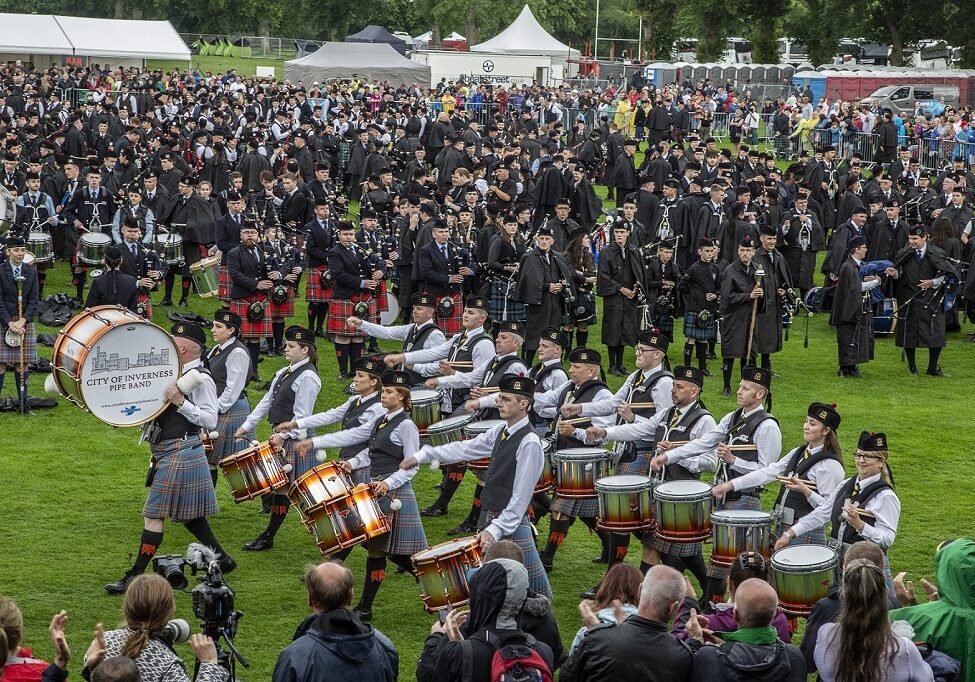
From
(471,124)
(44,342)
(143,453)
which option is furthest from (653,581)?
(471,124)

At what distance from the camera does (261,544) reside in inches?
398

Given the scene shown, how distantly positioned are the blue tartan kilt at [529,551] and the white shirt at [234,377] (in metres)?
2.93

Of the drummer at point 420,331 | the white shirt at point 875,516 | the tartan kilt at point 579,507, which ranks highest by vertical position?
the drummer at point 420,331

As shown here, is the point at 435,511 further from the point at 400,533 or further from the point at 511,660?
the point at 511,660

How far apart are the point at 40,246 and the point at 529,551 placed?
38.5ft

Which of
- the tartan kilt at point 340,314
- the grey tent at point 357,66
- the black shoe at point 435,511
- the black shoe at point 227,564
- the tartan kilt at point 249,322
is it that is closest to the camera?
the black shoe at point 227,564

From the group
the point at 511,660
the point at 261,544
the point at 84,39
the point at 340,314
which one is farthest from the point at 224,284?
the point at 84,39

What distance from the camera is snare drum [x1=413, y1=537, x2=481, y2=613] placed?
25.2 feet

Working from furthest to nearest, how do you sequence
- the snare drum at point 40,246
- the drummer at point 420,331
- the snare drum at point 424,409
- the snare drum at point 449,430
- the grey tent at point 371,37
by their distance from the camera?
the grey tent at point 371,37, the snare drum at point 40,246, the drummer at point 420,331, the snare drum at point 424,409, the snare drum at point 449,430

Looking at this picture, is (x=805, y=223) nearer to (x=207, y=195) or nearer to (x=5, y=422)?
(x=207, y=195)

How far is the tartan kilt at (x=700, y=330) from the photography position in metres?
15.3

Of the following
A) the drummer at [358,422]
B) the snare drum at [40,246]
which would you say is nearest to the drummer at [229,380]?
the drummer at [358,422]

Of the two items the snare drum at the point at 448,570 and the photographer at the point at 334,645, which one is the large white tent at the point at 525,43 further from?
the photographer at the point at 334,645

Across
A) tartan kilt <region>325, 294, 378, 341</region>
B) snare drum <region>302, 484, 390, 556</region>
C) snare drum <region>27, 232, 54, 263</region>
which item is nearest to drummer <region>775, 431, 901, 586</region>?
snare drum <region>302, 484, 390, 556</region>
